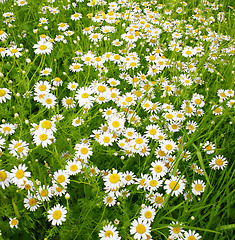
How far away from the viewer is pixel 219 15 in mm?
5473

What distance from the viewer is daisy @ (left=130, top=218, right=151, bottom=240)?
207cm

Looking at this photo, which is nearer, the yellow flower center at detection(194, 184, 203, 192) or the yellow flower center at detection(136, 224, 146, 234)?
the yellow flower center at detection(136, 224, 146, 234)

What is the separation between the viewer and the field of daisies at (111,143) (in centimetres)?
213

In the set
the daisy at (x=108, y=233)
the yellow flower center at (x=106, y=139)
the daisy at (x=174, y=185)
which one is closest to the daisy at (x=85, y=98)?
the yellow flower center at (x=106, y=139)

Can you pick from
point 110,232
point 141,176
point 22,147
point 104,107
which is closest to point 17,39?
point 104,107

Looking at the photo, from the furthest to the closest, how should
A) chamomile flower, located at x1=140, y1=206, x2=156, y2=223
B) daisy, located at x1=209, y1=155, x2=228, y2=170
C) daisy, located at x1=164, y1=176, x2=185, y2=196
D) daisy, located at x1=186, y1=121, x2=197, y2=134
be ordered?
1. daisy, located at x1=186, y1=121, x2=197, y2=134
2. daisy, located at x1=209, y1=155, x2=228, y2=170
3. daisy, located at x1=164, y1=176, x2=185, y2=196
4. chamomile flower, located at x1=140, y1=206, x2=156, y2=223

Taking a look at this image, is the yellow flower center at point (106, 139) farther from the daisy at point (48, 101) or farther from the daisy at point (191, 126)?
the daisy at point (191, 126)

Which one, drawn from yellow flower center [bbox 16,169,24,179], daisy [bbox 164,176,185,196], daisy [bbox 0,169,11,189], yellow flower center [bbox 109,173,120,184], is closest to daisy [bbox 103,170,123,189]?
yellow flower center [bbox 109,173,120,184]

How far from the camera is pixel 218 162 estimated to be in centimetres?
281

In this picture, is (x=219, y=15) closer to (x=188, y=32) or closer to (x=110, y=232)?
(x=188, y=32)

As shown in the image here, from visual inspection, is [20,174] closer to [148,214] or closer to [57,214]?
[57,214]

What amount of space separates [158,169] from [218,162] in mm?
771

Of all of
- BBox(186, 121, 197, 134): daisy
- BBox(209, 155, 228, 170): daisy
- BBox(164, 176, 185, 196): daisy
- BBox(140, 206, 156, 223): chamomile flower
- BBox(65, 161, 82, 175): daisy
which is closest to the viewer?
BBox(140, 206, 156, 223): chamomile flower

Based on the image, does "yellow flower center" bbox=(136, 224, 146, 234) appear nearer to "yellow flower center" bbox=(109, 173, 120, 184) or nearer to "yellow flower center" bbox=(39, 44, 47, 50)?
"yellow flower center" bbox=(109, 173, 120, 184)
